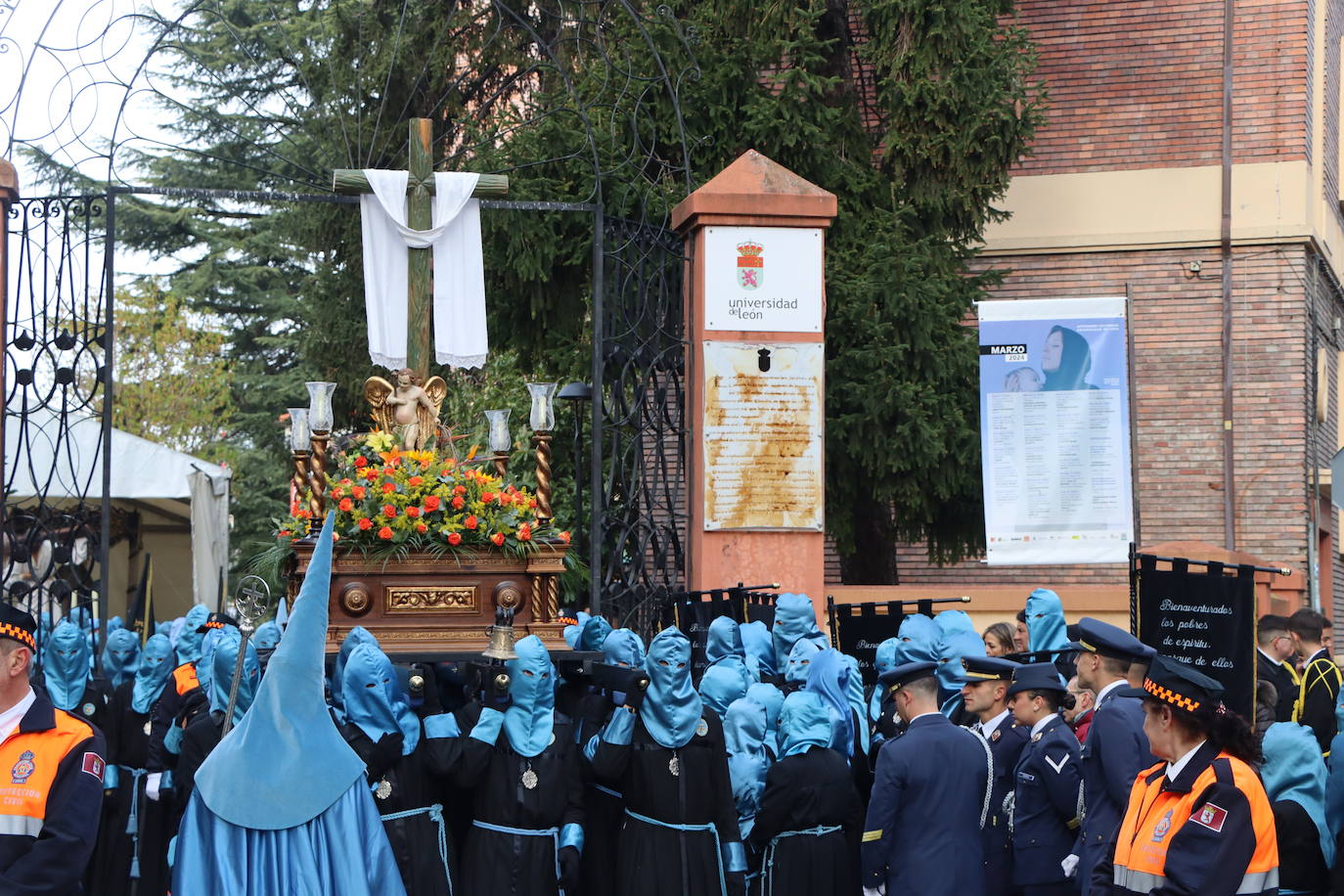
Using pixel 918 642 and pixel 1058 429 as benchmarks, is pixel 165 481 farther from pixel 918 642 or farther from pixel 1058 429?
pixel 918 642

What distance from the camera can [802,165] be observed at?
15.8 meters

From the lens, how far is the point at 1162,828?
194 inches

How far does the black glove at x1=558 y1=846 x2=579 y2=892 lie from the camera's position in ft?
22.2

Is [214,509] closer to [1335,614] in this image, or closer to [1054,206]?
[1054,206]

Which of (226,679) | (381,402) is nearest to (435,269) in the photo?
(381,402)

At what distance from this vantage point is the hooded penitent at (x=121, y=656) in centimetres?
976

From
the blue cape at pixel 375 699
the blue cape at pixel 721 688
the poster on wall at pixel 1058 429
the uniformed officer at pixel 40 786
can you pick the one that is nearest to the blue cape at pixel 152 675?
the blue cape at pixel 375 699

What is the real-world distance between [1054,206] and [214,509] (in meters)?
10.8

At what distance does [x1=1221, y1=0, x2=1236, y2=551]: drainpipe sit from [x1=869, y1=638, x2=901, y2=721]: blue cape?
11.5m

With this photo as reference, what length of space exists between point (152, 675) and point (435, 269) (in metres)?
3.45

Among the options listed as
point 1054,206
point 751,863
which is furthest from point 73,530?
point 1054,206

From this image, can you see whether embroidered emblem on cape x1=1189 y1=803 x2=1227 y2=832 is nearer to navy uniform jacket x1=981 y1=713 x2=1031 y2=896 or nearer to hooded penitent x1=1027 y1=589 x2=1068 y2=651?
navy uniform jacket x1=981 y1=713 x2=1031 y2=896

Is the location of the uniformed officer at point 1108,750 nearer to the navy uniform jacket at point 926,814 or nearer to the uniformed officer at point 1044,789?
the uniformed officer at point 1044,789

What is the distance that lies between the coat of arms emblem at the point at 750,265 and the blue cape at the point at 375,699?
5.36m
